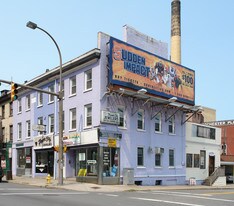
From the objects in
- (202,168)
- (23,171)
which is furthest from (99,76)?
(202,168)

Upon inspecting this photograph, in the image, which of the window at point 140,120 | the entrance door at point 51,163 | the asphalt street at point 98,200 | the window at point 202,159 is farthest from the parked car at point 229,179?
the asphalt street at point 98,200

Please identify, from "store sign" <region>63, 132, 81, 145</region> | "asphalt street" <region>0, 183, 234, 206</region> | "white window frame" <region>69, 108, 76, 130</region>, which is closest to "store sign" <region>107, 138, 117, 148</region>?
"store sign" <region>63, 132, 81, 145</region>

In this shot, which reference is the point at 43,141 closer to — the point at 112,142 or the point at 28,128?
the point at 28,128

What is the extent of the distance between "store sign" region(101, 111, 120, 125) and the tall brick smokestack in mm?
25826

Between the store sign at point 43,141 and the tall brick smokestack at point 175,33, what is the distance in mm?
24465

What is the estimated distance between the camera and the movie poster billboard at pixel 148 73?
27.9m

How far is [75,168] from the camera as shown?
1199 inches

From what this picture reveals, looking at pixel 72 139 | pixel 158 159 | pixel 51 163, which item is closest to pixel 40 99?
pixel 51 163

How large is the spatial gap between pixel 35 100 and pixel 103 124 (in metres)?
10.7

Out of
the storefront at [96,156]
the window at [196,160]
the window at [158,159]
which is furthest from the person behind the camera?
the window at [196,160]

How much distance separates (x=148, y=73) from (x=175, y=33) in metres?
23.6

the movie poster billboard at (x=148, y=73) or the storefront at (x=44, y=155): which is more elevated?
the movie poster billboard at (x=148, y=73)

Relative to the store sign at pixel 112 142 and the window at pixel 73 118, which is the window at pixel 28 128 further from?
the store sign at pixel 112 142

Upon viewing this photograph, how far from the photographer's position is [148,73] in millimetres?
30531
